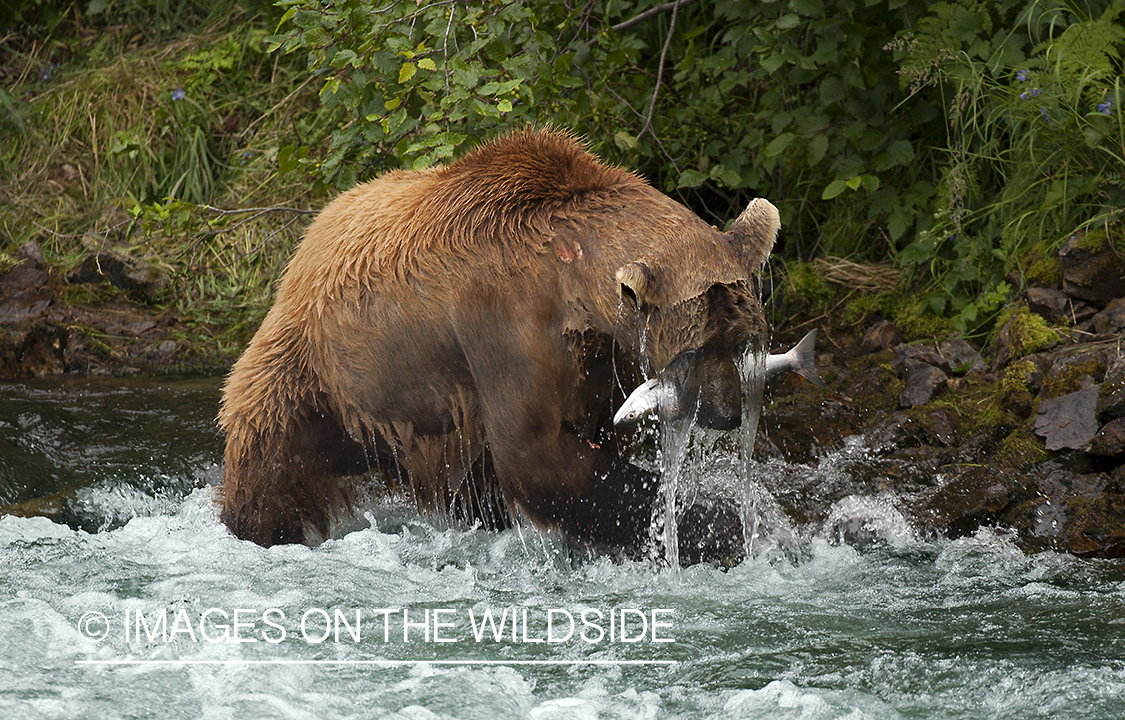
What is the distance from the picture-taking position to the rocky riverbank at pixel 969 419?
4176 mm

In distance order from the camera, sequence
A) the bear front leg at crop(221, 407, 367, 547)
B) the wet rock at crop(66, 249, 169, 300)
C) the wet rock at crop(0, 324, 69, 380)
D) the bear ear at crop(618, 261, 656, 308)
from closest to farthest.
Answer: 1. the bear ear at crop(618, 261, 656, 308)
2. the bear front leg at crop(221, 407, 367, 547)
3. the wet rock at crop(0, 324, 69, 380)
4. the wet rock at crop(66, 249, 169, 300)

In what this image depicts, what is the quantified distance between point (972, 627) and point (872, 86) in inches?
132

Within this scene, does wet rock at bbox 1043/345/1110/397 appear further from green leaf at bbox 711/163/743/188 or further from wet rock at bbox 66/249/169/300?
wet rock at bbox 66/249/169/300

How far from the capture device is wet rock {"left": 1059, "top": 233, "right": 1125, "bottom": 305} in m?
5.04

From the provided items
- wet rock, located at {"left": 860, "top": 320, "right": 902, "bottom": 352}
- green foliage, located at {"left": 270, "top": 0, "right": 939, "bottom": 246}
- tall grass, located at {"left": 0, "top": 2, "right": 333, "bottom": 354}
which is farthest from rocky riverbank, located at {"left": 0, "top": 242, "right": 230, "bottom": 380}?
wet rock, located at {"left": 860, "top": 320, "right": 902, "bottom": 352}

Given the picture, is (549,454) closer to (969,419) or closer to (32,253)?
(969,419)

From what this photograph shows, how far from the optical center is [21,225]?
27.2ft

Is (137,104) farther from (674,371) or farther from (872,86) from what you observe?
(674,371)

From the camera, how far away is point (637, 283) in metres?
3.47

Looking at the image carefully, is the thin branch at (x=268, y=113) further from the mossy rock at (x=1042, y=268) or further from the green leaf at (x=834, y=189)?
the mossy rock at (x=1042, y=268)

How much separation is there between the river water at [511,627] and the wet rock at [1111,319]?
1.23 metres

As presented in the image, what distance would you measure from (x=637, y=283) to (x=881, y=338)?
8.75ft

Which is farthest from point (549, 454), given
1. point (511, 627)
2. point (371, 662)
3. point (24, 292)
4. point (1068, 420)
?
point (24, 292)

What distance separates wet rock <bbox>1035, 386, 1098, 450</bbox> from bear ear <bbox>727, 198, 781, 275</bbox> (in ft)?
4.65
